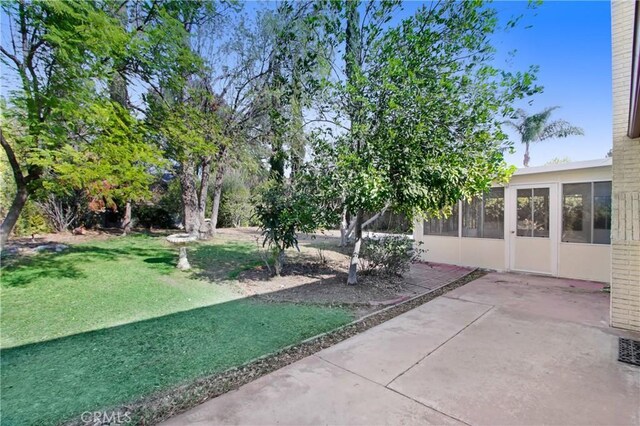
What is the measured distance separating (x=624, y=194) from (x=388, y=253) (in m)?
3.91

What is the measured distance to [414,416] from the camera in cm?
226

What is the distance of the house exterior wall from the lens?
4.01 m

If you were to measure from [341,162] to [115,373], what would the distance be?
13.0ft

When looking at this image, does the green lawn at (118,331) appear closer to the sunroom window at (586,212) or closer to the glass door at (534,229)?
the glass door at (534,229)

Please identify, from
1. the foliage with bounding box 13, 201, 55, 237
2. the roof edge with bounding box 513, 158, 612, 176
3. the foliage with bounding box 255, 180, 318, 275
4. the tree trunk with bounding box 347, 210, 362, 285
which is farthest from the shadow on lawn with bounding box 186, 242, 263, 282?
the roof edge with bounding box 513, 158, 612, 176

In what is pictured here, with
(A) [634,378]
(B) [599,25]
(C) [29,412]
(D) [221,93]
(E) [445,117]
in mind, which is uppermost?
(D) [221,93]

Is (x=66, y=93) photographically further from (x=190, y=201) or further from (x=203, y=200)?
(x=203, y=200)

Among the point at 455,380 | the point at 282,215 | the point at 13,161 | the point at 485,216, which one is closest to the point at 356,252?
the point at 282,215

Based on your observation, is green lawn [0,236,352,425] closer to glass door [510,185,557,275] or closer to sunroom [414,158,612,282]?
sunroom [414,158,612,282]

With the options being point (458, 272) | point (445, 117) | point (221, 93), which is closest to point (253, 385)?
point (445, 117)

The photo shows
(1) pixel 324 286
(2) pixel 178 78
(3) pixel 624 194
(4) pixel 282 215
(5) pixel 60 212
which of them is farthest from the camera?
(5) pixel 60 212

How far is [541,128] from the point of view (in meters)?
16.9

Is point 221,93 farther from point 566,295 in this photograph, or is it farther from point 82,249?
point 566,295

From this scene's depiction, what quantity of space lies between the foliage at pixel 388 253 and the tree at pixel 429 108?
164 cm
